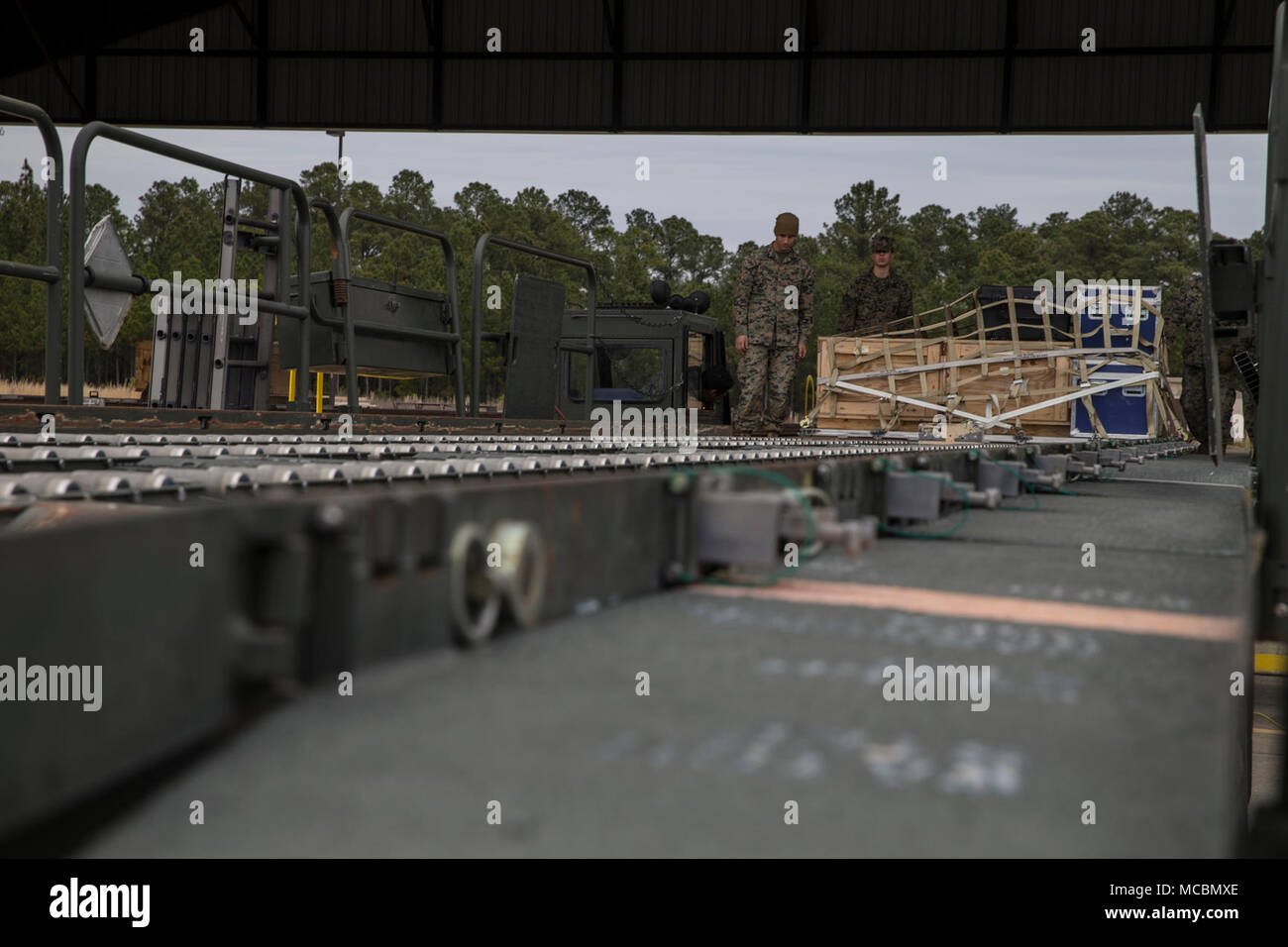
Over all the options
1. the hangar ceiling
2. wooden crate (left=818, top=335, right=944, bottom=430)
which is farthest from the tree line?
wooden crate (left=818, top=335, right=944, bottom=430)

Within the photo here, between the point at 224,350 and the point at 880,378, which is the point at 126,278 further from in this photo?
the point at 880,378

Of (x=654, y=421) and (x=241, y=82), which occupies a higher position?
(x=241, y=82)

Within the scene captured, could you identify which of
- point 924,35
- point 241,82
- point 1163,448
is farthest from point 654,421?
point 241,82

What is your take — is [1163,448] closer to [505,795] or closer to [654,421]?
[654,421]

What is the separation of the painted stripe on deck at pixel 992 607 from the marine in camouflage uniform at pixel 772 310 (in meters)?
8.34

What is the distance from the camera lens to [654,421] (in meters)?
12.4

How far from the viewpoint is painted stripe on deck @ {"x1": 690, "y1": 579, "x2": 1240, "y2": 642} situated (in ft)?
4.68

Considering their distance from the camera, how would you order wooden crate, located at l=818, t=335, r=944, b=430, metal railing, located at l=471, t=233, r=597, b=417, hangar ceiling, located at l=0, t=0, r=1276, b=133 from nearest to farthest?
1. metal railing, located at l=471, t=233, r=597, b=417
2. wooden crate, located at l=818, t=335, r=944, b=430
3. hangar ceiling, located at l=0, t=0, r=1276, b=133
